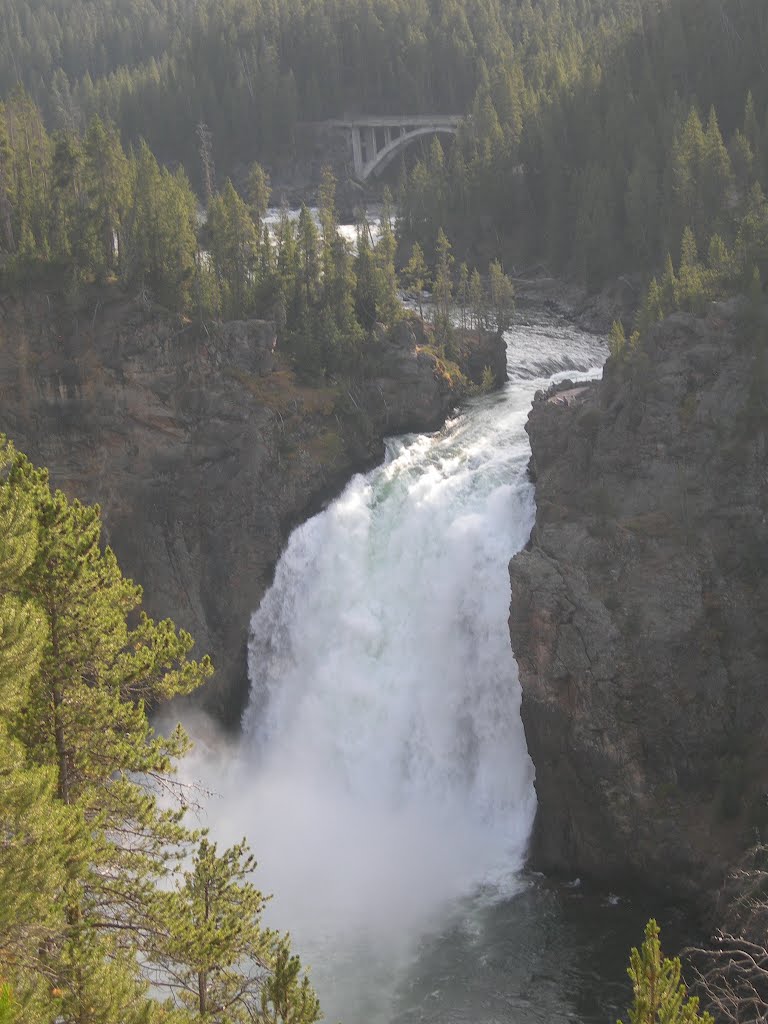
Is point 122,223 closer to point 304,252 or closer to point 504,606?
point 304,252

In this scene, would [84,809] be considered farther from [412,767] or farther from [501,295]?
[501,295]

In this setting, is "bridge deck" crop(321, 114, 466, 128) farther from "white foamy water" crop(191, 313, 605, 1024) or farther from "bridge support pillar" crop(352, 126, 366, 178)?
"white foamy water" crop(191, 313, 605, 1024)

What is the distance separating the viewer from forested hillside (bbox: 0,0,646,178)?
129875 millimetres

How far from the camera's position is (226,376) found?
5788cm

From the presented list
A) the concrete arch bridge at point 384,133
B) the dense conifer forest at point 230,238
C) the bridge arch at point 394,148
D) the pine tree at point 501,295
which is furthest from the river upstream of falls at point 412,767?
the concrete arch bridge at point 384,133

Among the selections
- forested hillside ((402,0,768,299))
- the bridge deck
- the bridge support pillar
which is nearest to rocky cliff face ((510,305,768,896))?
forested hillside ((402,0,768,299))

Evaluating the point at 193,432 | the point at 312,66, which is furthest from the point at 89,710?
the point at 312,66

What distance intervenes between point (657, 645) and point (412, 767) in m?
11.3

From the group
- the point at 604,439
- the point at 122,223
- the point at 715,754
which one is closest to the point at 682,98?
the point at 122,223

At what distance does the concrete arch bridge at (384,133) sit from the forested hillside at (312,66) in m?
3.55

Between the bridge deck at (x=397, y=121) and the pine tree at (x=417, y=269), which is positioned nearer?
the pine tree at (x=417, y=269)

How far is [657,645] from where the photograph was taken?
134ft

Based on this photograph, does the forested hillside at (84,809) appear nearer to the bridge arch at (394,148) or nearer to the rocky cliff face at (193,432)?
the rocky cliff face at (193,432)

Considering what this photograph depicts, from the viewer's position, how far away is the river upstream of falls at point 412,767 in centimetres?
3647
